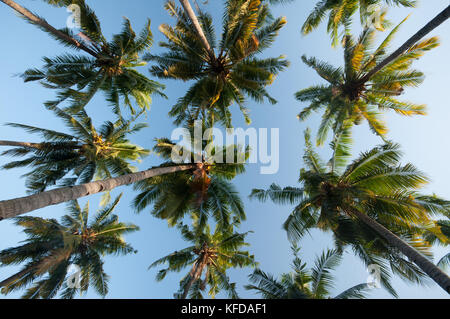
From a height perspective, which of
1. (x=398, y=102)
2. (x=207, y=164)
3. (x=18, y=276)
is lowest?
(x=18, y=276)

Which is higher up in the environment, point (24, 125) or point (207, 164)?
point (24, 125)

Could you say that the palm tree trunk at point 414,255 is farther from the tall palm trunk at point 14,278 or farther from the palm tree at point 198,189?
the tall palm trunk at point 14,278

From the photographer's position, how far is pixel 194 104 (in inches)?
425

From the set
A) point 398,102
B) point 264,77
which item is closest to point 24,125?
point 264,77

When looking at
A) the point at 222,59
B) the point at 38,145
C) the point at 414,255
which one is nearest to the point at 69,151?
→ the point at 38,145

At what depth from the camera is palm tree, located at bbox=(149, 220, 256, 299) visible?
35.6 feet

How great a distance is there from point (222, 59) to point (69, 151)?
9.11 metres

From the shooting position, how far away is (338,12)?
1030 centimetres

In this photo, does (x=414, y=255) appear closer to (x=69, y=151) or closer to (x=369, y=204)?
(x=369, y=204)

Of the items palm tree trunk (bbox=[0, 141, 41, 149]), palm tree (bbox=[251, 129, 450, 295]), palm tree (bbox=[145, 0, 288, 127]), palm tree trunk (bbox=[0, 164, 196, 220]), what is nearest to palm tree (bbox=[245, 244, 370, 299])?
palm tree (bbox=[251, 129, 450, 295])

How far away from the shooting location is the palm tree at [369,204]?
22.6ft

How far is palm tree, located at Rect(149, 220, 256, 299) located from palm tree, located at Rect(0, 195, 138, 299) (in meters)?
2.79
